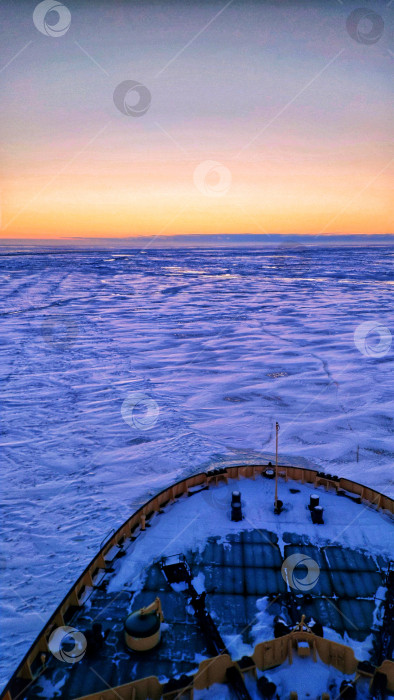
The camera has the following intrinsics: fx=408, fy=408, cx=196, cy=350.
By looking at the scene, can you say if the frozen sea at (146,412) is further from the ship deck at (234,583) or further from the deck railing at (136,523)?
the ship deck at (234,583)

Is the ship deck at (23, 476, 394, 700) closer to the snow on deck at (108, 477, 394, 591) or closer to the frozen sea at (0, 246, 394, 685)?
the snow on deck at (108, 477, 394, 591)

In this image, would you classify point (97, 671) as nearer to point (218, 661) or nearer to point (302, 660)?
point (218, 661)

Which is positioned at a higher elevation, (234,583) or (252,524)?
(252,524)

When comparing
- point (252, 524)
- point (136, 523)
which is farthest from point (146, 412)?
point (252, 524)

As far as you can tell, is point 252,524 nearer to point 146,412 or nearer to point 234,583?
point 234,583

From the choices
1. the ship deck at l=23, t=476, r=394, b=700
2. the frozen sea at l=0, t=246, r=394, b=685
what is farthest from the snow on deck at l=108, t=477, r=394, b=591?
the frozen sea at l=0, t=246, r=394, b=685

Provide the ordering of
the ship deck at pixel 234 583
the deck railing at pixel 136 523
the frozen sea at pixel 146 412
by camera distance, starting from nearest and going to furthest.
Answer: the deck railing at pixel 136 523
the ship deck at pixel 234 583
the frozen sea at pixel 146 412

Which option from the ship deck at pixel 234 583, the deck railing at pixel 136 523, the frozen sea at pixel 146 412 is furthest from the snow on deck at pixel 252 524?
the frozen sea at pixel 146 412

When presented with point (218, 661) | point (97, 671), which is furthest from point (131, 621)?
→ point (218, 661)
